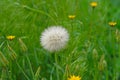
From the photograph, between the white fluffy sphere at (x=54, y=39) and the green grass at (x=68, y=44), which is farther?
the green grass at (x=68, y=44)

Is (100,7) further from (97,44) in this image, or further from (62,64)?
(62,64)

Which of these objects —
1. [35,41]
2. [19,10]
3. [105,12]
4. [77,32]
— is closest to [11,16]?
[19,10]

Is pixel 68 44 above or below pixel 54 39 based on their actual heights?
below

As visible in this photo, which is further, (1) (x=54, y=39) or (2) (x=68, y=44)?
(2) (x=68, y=44)

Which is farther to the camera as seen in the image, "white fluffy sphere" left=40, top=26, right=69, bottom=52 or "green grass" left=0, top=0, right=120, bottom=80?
"green grass" left=0, top=0, right=120, bottom=80
